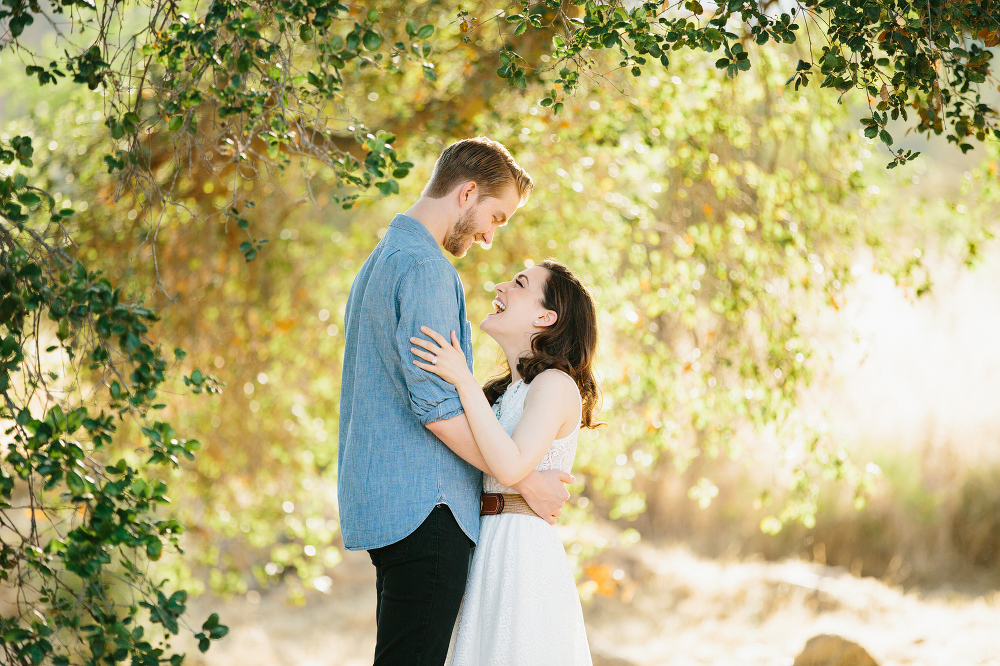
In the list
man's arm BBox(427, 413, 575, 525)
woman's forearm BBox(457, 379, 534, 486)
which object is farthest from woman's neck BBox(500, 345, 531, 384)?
woman's forearm BBox(457, 379, 534, 486)

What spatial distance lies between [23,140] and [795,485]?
339 cm

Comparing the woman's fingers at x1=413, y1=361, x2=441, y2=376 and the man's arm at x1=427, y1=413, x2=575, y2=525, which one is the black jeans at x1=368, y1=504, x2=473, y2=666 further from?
the woman's fingers at x1=413, y1=361, x2=441, y2=376

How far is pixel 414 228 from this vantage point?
202cm

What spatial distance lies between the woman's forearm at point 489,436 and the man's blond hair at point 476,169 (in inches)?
20.3

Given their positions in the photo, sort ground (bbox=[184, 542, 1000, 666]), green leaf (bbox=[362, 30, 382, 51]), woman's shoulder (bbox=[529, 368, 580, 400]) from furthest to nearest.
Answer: ground (bbox=[184, 542, 1000, 666]) < woman's shoulder (bbox=[529, 368, 580, 400]) < green leaf (bbox=[362, 30, 382, 51])

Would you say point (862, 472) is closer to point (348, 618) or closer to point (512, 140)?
point (512, 140)

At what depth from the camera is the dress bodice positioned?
221cm

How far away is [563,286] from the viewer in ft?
7.79

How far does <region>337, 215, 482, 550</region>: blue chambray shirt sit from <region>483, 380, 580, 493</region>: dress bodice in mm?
181

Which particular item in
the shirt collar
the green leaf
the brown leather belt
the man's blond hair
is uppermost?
the green leaf

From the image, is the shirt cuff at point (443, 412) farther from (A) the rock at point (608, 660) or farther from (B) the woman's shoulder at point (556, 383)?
(A) the rock at point (608, 660)

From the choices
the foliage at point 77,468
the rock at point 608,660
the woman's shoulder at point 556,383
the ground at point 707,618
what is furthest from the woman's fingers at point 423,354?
the rock at point 608,660

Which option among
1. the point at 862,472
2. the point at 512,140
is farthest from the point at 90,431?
the point at 862,472

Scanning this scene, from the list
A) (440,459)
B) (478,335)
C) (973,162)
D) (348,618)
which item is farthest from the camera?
(973,162)
